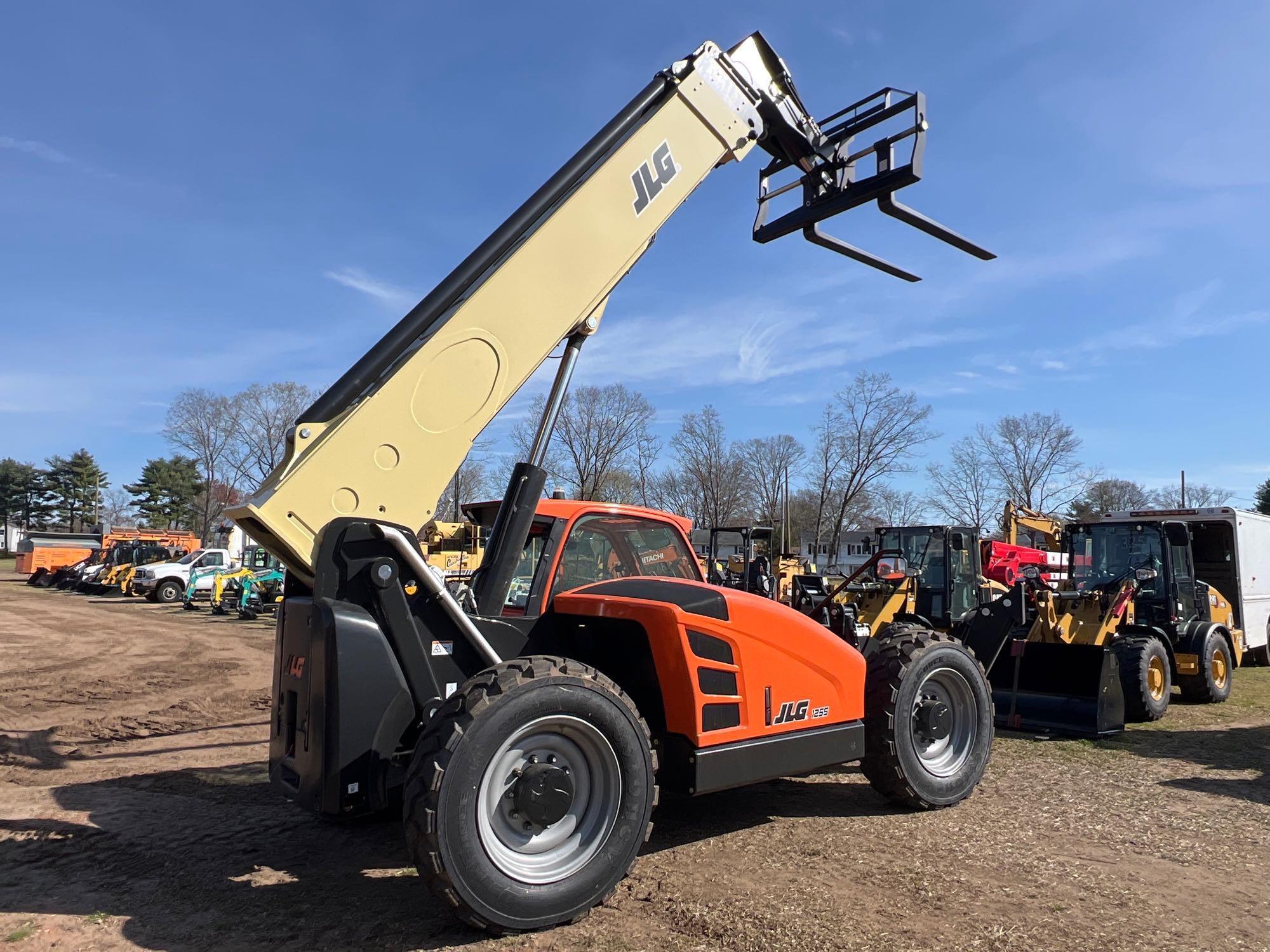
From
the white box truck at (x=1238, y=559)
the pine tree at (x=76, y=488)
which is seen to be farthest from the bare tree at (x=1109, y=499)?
the pine tree at (x=76, y=488)

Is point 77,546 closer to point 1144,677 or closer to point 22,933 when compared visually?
point 22,933

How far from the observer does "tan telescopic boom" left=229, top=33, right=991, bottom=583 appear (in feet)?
13.1

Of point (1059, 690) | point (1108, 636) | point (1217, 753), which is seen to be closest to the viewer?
point (1217, 753)

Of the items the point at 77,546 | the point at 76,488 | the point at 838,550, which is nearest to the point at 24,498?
the point at 76,488

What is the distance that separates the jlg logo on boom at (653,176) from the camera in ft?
15.7

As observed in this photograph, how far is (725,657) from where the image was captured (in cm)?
454

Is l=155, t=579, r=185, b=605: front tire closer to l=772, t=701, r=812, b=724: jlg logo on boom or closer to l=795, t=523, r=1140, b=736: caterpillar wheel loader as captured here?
l=795, t=523, r=1140, b=736: caterpillar wheel loader

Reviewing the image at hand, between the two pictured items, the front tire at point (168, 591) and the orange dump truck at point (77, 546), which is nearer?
the front tire at point (168, 591)

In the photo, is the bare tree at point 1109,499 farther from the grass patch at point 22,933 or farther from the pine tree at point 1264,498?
the grass patch at point 22,933

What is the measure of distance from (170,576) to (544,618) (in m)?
30.6

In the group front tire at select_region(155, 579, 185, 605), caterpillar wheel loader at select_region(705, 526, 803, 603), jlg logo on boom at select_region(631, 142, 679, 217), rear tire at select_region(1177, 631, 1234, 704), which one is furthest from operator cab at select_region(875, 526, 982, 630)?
front tire at select_region(155, 579, 185, 605)

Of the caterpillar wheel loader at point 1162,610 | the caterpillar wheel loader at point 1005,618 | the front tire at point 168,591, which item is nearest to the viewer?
the caterpillar wheel loader at point 1005,618

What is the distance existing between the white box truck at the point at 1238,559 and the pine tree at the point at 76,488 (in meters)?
92.9

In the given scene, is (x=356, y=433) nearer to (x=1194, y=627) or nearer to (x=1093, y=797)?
(x=1093, y=797)
